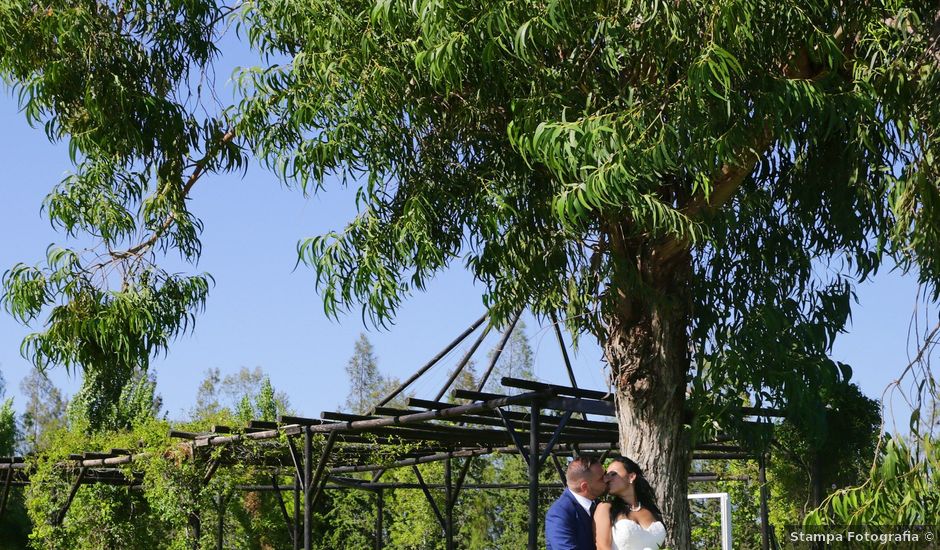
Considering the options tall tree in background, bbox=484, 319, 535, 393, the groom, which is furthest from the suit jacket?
tall tree in background, bbox=484, 319, 535, 393

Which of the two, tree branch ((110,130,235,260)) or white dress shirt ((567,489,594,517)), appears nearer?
white dress shirt ((567,489,594,517))

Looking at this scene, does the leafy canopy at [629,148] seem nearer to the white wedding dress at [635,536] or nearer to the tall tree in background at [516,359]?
the white wedding dress at [635,536]

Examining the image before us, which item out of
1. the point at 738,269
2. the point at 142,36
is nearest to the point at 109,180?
the point at 142,36

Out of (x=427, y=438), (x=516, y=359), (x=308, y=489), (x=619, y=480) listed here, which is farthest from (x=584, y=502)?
(x=516, y=359)

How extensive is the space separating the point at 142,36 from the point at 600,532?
275 inches

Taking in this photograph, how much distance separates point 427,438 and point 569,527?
645cm

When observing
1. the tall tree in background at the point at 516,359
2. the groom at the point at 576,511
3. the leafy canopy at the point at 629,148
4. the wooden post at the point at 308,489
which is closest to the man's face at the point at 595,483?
the groom at the point at 576,511

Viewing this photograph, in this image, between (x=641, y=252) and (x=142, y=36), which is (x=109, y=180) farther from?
(x=641, y=252)

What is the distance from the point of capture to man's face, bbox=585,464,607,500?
18.0 feet

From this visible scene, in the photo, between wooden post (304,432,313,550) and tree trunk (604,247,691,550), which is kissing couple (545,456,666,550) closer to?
tree trunk (604,247,691,550)

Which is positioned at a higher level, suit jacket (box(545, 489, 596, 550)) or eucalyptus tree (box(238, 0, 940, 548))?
eucalyptus tree (box(238, 0, 940, 548))

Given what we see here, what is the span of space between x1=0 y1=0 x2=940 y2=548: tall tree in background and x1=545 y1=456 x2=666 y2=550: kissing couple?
6.02 feet

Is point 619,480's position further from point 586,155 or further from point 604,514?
point 586,155

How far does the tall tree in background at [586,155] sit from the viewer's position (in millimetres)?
6938
